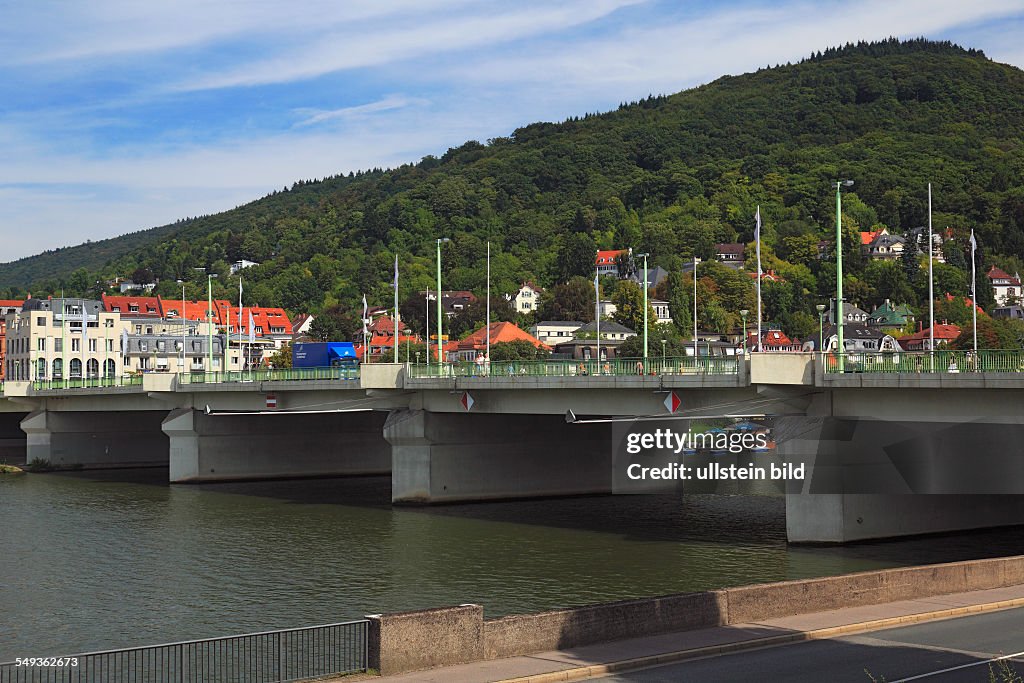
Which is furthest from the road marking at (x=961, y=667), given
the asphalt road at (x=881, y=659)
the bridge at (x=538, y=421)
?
the bridge at (x=538, y=421)

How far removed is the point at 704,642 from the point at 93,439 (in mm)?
83311

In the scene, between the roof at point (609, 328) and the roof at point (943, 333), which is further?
the roof at point (609, 328)

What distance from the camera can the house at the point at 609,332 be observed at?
18243 centimetres

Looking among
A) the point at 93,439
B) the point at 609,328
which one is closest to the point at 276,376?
the point at 93,439

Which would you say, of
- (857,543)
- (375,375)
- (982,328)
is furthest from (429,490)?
(982,328)

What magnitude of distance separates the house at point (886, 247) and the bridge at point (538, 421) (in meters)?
118

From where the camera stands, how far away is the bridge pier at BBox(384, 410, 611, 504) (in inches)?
2650

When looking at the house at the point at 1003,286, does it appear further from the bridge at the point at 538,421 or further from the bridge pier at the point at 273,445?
the bridge at the point at 538,421

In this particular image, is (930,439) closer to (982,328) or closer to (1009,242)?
(982,328)

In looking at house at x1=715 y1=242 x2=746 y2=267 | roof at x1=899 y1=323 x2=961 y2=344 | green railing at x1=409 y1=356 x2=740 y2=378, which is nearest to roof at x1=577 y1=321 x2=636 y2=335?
house at x1=715 y1=242 x2=746 y2=267

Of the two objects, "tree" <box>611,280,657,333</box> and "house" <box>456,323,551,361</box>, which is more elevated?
"tree" <box>611,280,657,333</box>

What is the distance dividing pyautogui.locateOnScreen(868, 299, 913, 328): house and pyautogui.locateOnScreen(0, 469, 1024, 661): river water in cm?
9931

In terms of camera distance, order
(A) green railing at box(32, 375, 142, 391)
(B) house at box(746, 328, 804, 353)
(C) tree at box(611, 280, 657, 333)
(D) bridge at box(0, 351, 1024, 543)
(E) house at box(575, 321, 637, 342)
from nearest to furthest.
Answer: (D) bridge at box(0, 351, 1024, 543) < (A) green railing at box(32, 375, 142, 391) < (B) house at box(746, 328, 804, 353) < (E) house at box(575, 321, 637, 342) < (C) tree at box(611, 280, 657, 333)

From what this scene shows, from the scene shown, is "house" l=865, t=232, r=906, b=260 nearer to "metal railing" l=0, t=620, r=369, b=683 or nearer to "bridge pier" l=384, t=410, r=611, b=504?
"bridge pier" l=384, t=410, r=611, b=504
